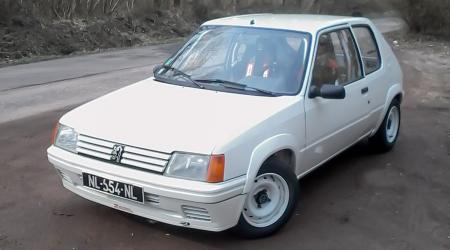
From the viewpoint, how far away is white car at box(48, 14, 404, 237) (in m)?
3.76

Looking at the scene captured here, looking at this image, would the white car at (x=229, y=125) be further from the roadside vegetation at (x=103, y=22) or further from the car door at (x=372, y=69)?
the roadside vegetation at (x=103, y=22)

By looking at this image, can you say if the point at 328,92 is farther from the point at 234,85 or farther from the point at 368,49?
the point at 368,49

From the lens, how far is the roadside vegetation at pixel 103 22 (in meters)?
18.0

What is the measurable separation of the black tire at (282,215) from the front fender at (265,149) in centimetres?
11

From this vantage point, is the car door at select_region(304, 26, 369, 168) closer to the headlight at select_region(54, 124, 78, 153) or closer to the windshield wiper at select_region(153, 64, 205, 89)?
the windshield wiper at select_region(153, 64, 205, 89)

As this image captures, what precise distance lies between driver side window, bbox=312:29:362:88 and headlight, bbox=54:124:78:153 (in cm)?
202

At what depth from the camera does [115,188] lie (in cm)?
389

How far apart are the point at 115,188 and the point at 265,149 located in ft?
3.57

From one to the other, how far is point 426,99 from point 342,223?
19.6 ft

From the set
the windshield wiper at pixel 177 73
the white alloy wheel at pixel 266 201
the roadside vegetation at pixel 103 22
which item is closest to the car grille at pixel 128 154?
the white alloy wheel at pixel 266 201

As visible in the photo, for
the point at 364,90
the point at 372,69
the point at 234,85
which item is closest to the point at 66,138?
the point at 234,85

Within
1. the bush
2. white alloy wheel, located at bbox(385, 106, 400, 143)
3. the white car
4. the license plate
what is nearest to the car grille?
the white car

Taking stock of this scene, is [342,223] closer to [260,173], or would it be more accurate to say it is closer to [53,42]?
[260,173]

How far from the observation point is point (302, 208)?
4.86 m
